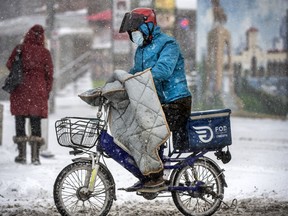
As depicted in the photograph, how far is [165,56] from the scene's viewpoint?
252 inches

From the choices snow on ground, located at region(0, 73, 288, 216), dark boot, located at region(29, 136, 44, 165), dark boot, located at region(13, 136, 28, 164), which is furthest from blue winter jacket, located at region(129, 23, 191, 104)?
dark boot, located at region(13, 136, 28, 164)

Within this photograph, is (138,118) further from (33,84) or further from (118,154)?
(33,84)

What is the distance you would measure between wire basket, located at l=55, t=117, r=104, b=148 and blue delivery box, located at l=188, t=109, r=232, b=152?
868 mm

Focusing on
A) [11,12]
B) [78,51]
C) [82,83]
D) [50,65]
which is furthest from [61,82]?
[50,65]

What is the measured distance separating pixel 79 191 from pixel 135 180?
2767 mm

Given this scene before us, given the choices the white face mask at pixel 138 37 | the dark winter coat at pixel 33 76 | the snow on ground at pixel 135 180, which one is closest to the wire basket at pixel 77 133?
the white face mask at pixel 138 37

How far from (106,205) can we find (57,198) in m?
0.46

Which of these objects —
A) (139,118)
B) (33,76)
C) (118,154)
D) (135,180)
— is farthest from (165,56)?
(33,76)

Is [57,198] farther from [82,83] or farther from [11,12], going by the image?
[82,83]

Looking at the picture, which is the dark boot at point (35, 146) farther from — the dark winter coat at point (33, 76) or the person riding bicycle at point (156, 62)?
the person riding bicycle at point (156, 62)

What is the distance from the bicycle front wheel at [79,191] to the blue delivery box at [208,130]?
0.85m

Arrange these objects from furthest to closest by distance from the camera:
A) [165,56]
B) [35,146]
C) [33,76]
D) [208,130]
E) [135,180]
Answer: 1. [35,146]
2. [33,76]
3. [135,180]
4. [208,130]
5. [165,56]

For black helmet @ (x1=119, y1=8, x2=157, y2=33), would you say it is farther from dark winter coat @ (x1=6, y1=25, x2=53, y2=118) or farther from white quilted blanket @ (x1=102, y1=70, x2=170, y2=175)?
dark winter coat @ (x1=6, y1=25, x2=53, y2=118)

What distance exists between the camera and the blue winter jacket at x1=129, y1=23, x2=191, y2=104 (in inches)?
255
